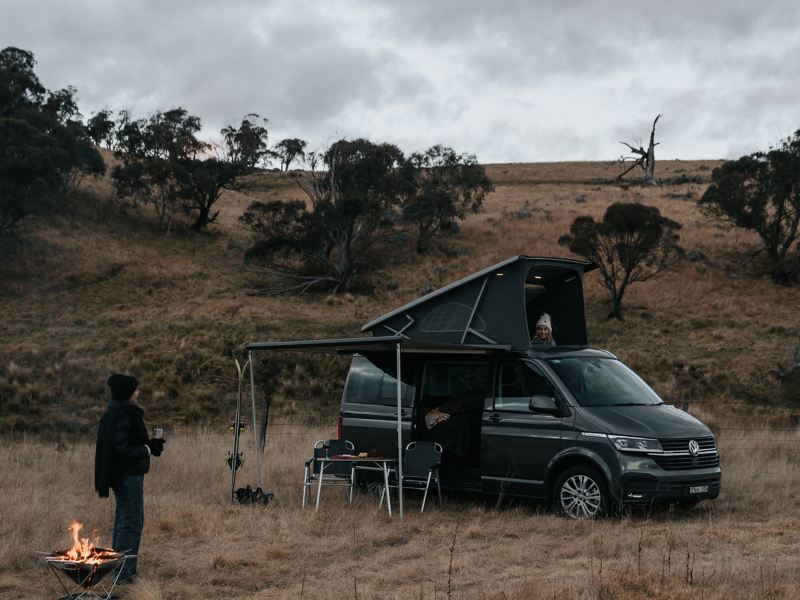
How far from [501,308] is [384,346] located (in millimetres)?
1630

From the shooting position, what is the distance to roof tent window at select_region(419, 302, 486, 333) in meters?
11.7

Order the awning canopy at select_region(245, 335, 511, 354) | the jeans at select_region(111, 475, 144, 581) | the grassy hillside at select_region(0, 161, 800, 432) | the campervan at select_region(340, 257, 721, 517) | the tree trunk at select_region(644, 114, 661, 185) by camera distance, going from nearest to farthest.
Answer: the jeans at select_region(111, 475, 144, 581) → the campervan at select_region(340, 257, 721, 517) → the awning canopy at select_region(245, 335, 511, 354) → the grassy hillside at select_region(0, 161, 800, 432) → the tree trunk at select_region(644, 114, 661, 185)

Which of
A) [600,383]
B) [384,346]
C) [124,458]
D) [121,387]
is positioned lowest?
[124,458]

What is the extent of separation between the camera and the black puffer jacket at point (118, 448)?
743 cm

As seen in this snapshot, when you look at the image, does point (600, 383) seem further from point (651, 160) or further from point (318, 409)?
point (651, 160)

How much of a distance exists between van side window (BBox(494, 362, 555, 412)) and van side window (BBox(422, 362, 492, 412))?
75 centimetres

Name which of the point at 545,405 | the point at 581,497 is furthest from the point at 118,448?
the point at 581,497

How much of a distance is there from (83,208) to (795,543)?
175 feet

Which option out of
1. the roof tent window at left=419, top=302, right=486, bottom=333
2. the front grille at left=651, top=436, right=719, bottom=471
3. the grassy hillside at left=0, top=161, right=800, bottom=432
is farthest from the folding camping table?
the grassy hillside at left=0, top=161, right=800, bottom=432

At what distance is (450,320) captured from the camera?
1190 cm

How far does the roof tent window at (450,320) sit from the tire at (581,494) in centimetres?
222

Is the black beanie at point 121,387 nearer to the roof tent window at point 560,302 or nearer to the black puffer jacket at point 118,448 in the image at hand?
the black puffer jacket at point 118,448

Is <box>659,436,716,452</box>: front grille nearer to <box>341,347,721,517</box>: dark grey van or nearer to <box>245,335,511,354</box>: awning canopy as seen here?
<box>341,347,721,517</box>: dark grey van

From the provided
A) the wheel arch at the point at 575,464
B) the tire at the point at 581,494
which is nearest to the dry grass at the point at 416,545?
the tire at the point at 581,494
